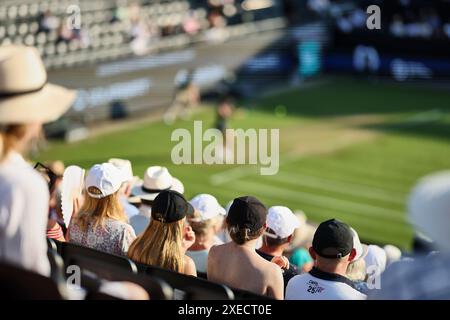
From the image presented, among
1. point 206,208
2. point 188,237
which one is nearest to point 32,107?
point 188,237

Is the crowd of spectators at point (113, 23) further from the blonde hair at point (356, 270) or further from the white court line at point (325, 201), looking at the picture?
the blonde hair at point (356, 270)

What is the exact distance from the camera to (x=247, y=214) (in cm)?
532

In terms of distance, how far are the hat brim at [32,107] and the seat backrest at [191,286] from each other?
115 cm

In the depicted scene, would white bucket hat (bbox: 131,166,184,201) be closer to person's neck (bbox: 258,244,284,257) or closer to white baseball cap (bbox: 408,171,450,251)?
person's neck (bbox: 258,244,284,257)

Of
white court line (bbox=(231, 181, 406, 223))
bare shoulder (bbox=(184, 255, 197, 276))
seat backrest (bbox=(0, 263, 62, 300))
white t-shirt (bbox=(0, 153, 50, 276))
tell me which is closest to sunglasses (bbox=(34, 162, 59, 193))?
bare shoulder (bbox=(184, 255, 197, 276))

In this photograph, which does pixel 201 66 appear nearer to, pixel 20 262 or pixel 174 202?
pixel 174 202

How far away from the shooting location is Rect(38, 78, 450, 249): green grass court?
15391 millimetres

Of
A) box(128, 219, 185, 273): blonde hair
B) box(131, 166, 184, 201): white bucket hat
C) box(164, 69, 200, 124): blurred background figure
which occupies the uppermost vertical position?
box(128, 219, 185, 273): blonde hair

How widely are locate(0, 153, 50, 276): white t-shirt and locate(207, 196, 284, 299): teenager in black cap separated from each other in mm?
1867

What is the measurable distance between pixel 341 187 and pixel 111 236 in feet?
36.0

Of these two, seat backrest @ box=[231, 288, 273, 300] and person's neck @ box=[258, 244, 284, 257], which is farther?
person's neck @ box=[258, 244, 284, 257]

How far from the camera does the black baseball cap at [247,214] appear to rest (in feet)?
17.4

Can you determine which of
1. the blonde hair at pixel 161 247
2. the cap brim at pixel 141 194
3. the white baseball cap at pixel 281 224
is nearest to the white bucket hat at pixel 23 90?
the blonde hair at pixel 161 247
